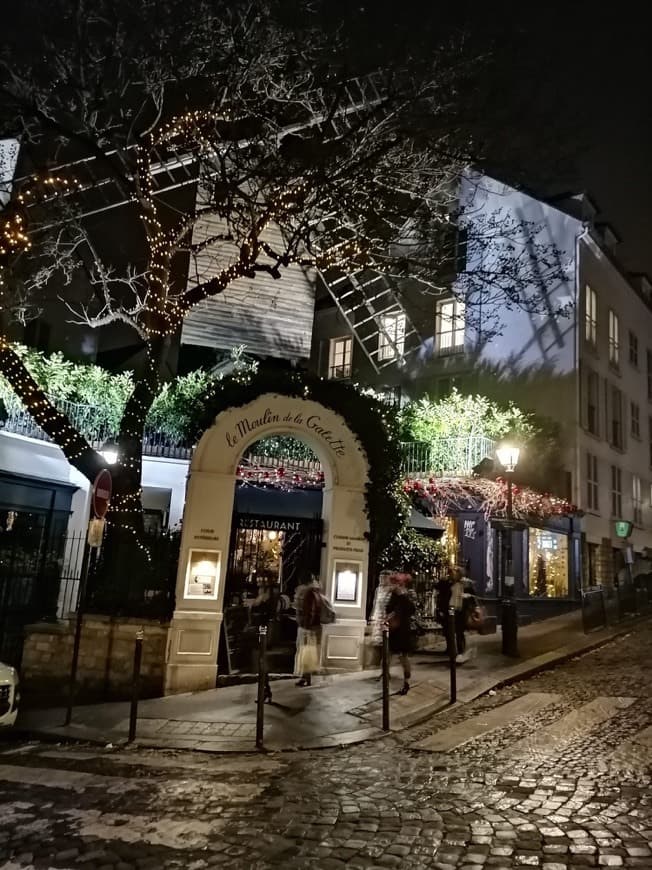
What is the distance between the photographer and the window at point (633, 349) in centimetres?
2716

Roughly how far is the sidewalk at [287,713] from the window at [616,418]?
14.9 m

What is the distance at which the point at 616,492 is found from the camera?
82.2ft

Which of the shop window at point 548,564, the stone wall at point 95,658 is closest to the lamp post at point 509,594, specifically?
the stone wall at point 95,658

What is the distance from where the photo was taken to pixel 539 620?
19.3 meters

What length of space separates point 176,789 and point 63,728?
3.26m

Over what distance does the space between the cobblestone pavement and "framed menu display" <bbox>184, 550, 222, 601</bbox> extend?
3.35 m

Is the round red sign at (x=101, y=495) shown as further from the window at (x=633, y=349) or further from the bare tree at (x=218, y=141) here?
→ the window at (x=633, y=349)

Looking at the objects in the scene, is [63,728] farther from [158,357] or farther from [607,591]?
[607,591]

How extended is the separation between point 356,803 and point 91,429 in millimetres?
13084

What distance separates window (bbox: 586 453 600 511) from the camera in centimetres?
2250

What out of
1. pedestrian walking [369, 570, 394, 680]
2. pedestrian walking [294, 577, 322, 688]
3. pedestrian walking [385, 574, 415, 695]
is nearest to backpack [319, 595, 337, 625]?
pedestrian walking [294, 577, 322, 688]

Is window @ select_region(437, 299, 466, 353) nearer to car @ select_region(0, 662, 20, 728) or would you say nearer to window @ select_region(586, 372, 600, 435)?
window @ select_region(586, 372, 600, 435)

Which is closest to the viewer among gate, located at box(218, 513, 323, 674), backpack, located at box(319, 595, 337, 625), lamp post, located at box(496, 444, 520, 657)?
backpack, located at box(319, 595, 337, 625)

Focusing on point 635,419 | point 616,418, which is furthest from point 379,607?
point 635,419
